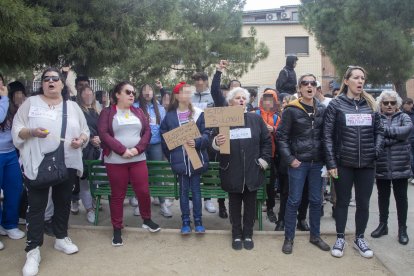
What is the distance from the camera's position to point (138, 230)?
4984 millimetres

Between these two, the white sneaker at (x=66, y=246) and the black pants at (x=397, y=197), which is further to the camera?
the black pants at (x=397, y=197)

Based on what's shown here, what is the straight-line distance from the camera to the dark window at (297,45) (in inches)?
1111

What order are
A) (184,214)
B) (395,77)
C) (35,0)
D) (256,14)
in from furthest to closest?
(256,14) < (395,77) < (35,0) < (184,214)

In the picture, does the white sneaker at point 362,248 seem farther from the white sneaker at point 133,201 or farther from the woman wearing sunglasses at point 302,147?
the white sneaker at point 133,201

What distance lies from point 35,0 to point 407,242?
18.1 ft

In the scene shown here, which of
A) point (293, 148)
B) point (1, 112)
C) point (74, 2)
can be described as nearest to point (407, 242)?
point (293, 148)

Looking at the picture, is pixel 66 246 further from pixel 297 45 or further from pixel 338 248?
pixel 297 45

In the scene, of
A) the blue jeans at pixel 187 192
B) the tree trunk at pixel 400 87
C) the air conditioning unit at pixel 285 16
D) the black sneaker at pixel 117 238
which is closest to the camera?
the black sneaker at pixel 117 238

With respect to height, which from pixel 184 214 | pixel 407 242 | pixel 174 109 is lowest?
pixel 407 242

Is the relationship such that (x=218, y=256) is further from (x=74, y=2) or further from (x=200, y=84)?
(x=74, y=2)

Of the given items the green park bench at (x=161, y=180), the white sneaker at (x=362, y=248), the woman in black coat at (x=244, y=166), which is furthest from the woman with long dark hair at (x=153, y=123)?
the white sneaker at (x=362, y=248)

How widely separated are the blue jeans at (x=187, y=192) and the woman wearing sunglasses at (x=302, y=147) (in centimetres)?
105

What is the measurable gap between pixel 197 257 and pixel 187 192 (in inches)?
31.6

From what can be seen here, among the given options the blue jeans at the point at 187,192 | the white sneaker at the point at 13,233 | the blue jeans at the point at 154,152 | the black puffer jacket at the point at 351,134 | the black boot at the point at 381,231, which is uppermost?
the black puffer jacket at the point at 351,134
